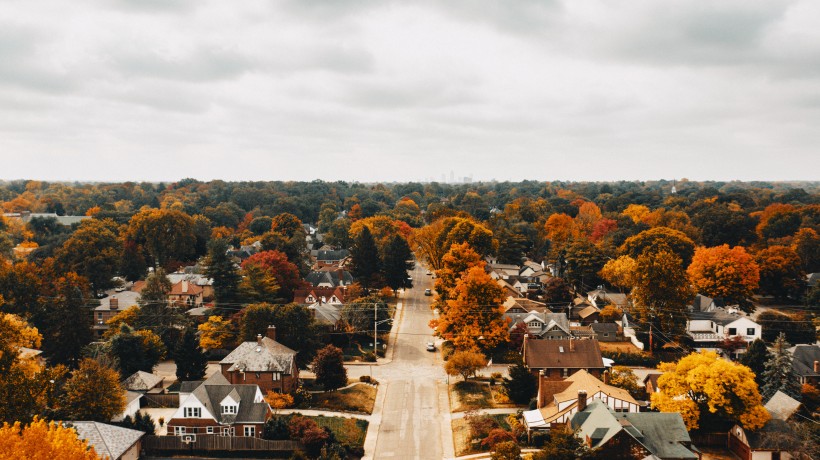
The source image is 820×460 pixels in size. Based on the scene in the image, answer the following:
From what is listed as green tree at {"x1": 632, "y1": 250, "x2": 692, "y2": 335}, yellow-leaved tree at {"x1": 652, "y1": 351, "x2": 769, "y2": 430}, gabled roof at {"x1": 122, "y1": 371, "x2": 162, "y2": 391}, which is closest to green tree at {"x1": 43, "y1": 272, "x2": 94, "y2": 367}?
gabled roof at {"x1": 122, "y1": 371, "x2": 162, "y2": 391}

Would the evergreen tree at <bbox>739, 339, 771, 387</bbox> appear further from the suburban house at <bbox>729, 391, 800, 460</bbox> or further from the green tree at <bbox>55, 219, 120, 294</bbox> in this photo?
the green tree at <bbox>55, 219, 120, 294</bbox>

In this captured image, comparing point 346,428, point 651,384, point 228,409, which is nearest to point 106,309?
point 228,409

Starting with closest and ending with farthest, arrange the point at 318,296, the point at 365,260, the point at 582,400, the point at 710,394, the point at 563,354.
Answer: the point at 582,400 → the point at 710,394 → the point at 563,354 → the point at 318,296 → the point at 365,260

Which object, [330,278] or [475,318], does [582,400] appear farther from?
[330,278]

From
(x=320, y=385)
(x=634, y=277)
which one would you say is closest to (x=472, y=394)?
(x=320, y=385)

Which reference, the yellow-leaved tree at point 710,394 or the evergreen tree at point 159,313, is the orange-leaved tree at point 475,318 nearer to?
the yellow-leaved tree at point 710,394

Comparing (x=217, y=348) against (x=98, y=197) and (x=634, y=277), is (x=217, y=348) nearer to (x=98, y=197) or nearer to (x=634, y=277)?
(x=634, y=277)

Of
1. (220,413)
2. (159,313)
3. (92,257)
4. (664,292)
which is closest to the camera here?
(220,413)
